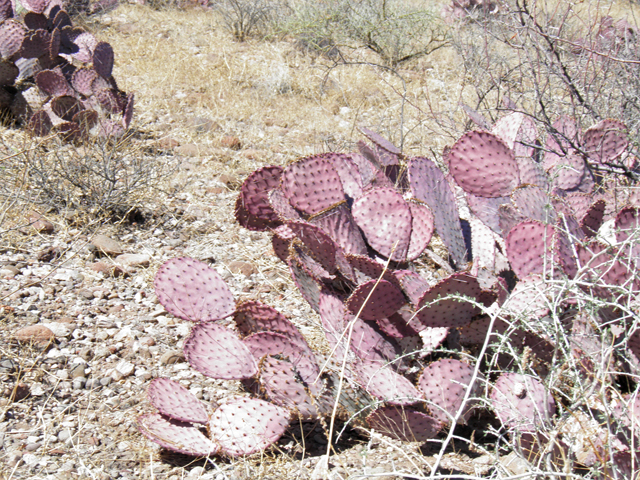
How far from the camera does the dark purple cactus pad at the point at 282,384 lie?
197 centimetres

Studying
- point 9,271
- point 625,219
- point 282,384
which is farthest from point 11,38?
point 625,219

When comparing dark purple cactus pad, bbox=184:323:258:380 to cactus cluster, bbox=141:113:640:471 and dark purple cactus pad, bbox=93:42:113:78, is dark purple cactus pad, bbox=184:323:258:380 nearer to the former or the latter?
cactus cluster, bbox=141:113:640:471

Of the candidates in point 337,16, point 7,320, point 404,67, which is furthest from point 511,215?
point 337,16

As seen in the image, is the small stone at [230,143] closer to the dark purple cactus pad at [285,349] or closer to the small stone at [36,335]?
the small stone at [36,335]

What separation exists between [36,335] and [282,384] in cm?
116

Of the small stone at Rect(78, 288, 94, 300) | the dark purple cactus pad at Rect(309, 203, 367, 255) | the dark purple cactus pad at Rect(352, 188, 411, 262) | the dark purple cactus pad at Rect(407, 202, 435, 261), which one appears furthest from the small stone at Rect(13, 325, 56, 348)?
the dark purple cactus pad at Rect(407, 202, 435, 261)

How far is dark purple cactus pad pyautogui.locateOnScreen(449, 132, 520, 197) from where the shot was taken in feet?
7.93

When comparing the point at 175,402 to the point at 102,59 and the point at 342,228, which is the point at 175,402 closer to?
the point at 342,228

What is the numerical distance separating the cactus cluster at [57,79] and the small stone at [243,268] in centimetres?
168

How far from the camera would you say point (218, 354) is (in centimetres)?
209

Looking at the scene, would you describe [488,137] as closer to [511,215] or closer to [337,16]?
[511,215]

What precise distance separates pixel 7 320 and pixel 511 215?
7.05ft

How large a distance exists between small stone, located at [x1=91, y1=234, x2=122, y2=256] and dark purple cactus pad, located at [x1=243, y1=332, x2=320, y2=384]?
4.71ft

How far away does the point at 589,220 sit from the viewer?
2455 millimetres
